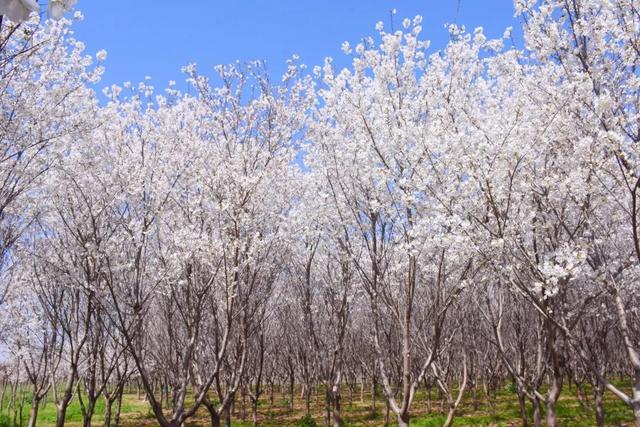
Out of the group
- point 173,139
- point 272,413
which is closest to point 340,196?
point 173,139

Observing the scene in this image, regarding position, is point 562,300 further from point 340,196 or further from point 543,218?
point 340,196

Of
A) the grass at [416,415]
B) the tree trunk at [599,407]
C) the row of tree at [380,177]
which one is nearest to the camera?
the row of tree at [380,177]

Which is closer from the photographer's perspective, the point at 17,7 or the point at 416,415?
the point at 17,7

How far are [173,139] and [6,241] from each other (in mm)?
4296

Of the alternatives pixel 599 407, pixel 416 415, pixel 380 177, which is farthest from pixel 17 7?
pixel 416 415

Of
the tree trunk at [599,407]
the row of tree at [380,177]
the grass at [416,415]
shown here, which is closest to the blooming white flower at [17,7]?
the row of tree at [380,177]

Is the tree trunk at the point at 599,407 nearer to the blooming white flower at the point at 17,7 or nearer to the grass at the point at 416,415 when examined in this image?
the grass at the point at 416,415

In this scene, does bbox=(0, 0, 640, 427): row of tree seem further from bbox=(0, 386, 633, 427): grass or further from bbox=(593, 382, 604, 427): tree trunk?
bbox=(0, 386, 633, 427): grass

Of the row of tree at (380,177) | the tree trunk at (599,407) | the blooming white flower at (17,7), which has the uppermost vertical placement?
Result: the row of tree at (380,177)

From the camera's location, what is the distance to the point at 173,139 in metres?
11.6

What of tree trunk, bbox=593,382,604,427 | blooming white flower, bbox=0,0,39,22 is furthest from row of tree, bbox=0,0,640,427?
blooming white flower, bbox=0,0,39,22

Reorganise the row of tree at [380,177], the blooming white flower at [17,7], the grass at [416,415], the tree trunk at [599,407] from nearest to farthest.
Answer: the blooming white flower at [17,7]
the row of tree at [380,177]
the tree trunk at [599,407]
the grass at [416,415]

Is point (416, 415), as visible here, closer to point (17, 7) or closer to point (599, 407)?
point (599, 407)

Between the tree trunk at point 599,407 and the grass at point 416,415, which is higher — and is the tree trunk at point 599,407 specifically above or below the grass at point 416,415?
above
